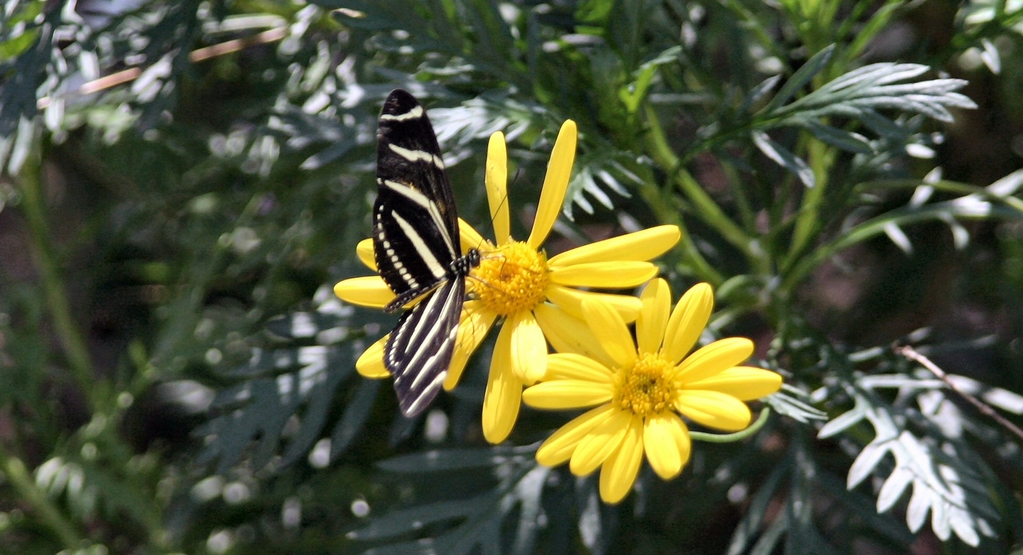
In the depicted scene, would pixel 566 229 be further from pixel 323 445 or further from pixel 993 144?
pixel 993 144

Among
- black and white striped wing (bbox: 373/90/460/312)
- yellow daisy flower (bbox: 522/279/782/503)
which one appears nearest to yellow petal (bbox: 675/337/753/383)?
yellow daisy flower (bbox: 522/279/782/503)

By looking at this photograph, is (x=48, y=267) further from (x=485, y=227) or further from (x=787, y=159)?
(x=787, y=159)

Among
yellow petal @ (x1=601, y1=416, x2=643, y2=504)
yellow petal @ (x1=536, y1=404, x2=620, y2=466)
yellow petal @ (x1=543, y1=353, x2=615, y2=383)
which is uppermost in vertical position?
yellow petal @ (x1=543, y1=353, x2=615, y2=383)

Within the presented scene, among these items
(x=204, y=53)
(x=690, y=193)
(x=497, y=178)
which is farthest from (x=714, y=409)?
(x=204, y=53)

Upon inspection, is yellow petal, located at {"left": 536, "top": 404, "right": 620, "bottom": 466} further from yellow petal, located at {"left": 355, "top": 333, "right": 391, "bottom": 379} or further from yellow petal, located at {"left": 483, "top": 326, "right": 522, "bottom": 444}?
yellow petal, located at {"left": 355, "top": 333, "right": 391, "bottom": 379}

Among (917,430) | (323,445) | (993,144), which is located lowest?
(323,445)

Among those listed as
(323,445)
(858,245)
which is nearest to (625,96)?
(323,445)
